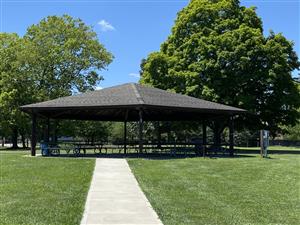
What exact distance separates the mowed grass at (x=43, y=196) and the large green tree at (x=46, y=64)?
90.6ft

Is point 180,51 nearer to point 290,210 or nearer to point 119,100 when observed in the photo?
point 119,100

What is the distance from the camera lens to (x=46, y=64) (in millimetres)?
43000

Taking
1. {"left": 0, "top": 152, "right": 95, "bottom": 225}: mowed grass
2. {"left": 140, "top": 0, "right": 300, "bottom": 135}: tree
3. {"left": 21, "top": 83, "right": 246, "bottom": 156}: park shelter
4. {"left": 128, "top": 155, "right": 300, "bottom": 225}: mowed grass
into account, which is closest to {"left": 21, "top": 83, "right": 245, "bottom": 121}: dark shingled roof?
{"left": 21, "top": 83, "right": 246, "bottom": 156}: park shelter

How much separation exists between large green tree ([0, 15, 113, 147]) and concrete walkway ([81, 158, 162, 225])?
1189 inches

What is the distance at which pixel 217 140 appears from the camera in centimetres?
3675

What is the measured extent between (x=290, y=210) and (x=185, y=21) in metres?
31.2

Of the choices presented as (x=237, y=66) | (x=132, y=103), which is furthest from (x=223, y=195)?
(x=237, y=66)

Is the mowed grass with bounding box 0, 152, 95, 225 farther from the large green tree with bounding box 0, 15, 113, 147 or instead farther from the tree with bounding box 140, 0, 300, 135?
the large green tree with bounding box 0, 15, 113, 147

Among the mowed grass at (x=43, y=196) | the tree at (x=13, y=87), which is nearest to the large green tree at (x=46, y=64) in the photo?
the tree at (x=13, y=87)

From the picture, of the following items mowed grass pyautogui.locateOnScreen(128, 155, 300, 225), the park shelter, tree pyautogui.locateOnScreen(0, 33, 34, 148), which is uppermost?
tree pyautogui.locateOnScreen(0, 33, 34, 148)

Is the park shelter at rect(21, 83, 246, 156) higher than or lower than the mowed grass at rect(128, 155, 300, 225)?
higher

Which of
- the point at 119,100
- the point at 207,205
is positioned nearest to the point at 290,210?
the point at 207,205

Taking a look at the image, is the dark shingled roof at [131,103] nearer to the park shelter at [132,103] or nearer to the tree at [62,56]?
the park shelter at [132,103]

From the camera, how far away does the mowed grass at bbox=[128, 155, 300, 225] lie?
8.16 meters
